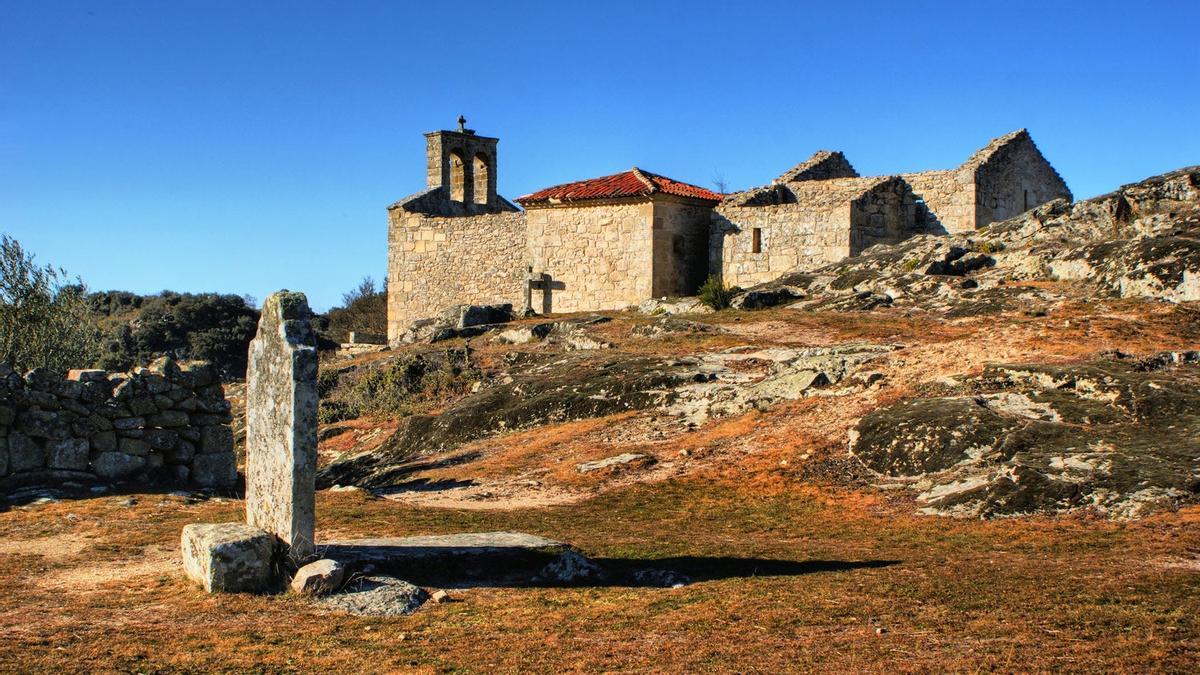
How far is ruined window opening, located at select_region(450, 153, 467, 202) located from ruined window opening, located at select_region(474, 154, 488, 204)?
2.13 ft

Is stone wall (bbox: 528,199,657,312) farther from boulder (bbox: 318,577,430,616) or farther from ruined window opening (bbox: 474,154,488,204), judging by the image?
boulder (bbox: 318,577,430,616)

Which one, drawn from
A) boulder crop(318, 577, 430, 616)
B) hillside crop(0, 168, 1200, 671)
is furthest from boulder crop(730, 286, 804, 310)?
boulder crop(318, 577, 430, 616)

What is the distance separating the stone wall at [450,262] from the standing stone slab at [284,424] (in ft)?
81.5

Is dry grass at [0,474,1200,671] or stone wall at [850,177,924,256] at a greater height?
stone wall at [850,177,924,256]

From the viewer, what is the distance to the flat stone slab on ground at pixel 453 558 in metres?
9.55

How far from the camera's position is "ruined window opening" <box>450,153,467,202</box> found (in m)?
39.2

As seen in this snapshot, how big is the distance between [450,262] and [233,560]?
93.5 ft

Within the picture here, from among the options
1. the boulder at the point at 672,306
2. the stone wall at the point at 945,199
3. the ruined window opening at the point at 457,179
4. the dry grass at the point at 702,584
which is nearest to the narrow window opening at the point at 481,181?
the ruined window opening at the point at 457,179

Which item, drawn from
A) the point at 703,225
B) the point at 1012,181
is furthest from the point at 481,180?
the point at 1012,181

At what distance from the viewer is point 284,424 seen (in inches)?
375

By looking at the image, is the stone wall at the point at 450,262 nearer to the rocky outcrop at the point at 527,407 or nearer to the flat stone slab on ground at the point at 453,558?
the rocky outcrop at the point at 527,407

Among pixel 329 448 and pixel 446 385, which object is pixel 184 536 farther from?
pixel 446 385

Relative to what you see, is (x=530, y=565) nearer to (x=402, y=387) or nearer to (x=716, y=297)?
(x=402, y=387)

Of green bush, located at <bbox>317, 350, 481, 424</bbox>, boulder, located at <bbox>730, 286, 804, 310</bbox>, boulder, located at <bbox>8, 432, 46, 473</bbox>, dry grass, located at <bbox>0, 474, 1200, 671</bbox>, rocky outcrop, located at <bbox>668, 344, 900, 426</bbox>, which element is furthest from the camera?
boulder, located at <bbox>730, 286, 804, 310</bbox>
